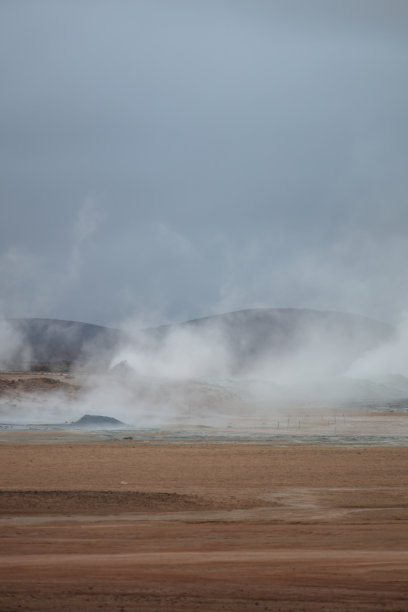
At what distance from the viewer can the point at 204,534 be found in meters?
15.5

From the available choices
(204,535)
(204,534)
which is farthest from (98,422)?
(204,535)

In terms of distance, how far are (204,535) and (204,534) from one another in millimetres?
102

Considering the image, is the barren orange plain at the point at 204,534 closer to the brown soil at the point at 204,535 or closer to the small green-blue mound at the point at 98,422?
the brown soil at the point at 204,535

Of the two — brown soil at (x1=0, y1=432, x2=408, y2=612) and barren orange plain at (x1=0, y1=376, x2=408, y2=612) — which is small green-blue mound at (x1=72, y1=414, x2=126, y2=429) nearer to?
barren orange plain at (x1=0, y1=376, x2=408, y2=612)

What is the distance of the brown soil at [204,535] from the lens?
11.1m

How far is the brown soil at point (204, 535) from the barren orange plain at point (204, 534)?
0.03 meters

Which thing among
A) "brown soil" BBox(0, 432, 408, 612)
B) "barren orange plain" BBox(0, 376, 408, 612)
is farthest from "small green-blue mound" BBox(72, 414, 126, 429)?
"brown soil" BBox(0, 432, 408, 612)

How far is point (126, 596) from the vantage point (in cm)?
1105

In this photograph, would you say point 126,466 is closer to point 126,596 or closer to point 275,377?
point 126,596

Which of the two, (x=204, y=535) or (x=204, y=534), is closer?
(x=204, y=535)

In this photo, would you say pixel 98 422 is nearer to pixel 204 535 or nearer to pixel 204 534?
pixel 204 534

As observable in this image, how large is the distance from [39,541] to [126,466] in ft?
42.6

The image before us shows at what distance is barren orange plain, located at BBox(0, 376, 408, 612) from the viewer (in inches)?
437

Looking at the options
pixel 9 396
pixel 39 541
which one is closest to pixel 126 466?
pixel 39 541
